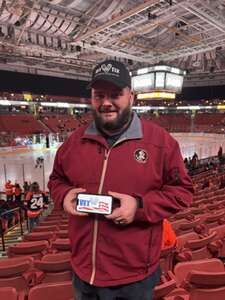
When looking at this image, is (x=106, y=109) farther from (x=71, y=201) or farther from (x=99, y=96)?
(x=71, y=201)

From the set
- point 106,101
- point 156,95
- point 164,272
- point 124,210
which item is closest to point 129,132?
point 106,101

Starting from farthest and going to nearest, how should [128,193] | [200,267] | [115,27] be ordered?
[115,27]
[200,267]
[128,193]

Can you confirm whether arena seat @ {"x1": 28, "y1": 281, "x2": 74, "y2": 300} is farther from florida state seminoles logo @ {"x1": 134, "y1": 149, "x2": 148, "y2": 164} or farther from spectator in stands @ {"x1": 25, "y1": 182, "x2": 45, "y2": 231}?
spectator in stands @ {"x1": 25, "y1": 182, "x2": 45, "y2": 231}

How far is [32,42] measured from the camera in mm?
14906

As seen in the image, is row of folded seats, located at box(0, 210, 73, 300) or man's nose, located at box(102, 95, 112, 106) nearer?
man's nose, located at box(102, 95, 112, 106)

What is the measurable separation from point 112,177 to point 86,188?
0.54 ft

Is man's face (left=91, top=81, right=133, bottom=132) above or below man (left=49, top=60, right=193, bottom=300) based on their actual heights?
above

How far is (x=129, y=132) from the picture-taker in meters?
1.45

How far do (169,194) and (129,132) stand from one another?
400 millimetres

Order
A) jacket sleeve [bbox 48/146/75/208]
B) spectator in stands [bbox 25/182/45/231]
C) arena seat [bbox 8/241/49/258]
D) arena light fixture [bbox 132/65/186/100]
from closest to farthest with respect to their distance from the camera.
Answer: jacket sleeve [bbox 48/146/75/208] → arena seat [bbox 8/241/49/258] → spectator in stands [bbox 25/182/45/231] → arena light fixture [bbox 132/65/186/100]

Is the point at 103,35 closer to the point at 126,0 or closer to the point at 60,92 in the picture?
the point at 126,0

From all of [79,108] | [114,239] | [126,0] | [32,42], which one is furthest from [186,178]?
[79,108]

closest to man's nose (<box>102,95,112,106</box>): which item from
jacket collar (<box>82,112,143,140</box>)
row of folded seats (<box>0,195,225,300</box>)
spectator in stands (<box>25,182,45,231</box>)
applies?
jacket collar (<box>82,112,143,140</box>)

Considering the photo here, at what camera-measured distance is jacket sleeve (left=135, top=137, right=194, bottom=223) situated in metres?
1.31
